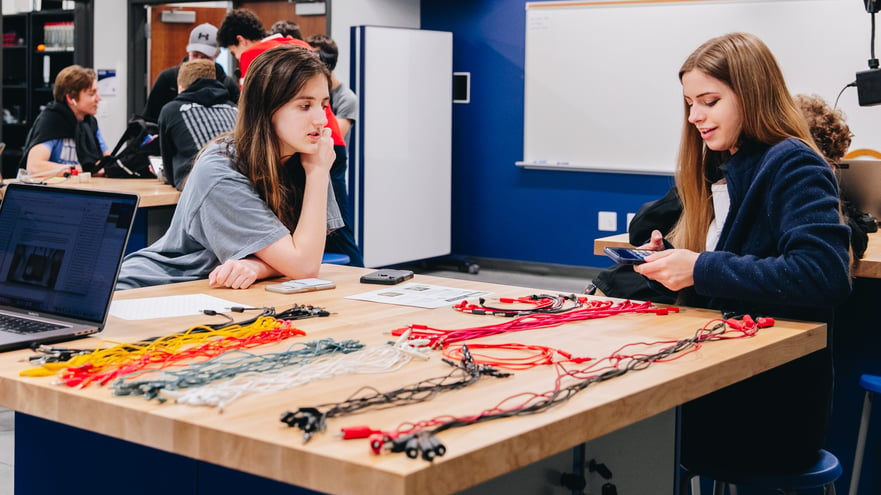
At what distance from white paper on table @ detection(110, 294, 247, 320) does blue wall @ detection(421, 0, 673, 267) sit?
5275 mm

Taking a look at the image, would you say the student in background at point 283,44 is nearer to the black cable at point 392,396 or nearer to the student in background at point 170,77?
the student in background at point 170,77

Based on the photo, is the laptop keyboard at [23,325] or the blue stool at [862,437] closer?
the laptop keyboard at [23,325]

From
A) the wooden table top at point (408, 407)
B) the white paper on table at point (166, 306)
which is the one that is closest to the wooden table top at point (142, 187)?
the white paper on table at point (166, 306)

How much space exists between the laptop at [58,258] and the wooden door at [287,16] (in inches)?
242

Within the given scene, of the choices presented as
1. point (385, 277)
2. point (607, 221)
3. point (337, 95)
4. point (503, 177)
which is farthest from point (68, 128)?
point (385, 277)

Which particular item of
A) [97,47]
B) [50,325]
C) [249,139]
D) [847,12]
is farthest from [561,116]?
[50,325]

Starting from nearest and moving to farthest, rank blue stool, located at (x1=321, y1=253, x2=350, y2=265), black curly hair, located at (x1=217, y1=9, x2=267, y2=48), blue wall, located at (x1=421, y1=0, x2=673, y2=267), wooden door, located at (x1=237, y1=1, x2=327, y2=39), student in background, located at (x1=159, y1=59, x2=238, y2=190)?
blue stool, located at (x1=321, y1=253, x2=350, y2=265) → student in background, located at (x1=159, y1=59, x2=238, y2=190) → black curly hair, located at (x1=217, y1=9, x2=267, y2=48) → blue wall, located at (x1=421, y1=0, x2=673, y2=267) → wooden door, located at (x1=237, y1=1, x2=327, y2=39)

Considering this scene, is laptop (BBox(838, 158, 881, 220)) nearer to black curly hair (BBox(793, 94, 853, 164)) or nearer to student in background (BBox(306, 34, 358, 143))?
black curly hair (BBox(793, 94, 853, 164))

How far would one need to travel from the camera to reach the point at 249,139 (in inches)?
101

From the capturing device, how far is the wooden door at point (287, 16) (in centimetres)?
812

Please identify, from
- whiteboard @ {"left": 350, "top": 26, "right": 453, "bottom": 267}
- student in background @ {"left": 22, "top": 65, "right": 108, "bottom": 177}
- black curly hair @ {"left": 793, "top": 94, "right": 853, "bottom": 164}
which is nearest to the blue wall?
whiteboard @ {"left": 350, "top": 26, "right": 453, "bottom": 267}

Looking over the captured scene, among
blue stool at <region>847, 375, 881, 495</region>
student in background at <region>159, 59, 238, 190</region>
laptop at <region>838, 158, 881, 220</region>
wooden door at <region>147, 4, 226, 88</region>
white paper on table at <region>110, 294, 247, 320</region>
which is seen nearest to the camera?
white paper on table at <region>110, 294, 247, 320</region>

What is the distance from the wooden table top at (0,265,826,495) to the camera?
1192 mm

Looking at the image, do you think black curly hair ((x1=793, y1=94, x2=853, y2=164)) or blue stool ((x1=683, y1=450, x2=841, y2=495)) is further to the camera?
black curly hair ((x1=793, y1=94, x2=853, y2=164))
